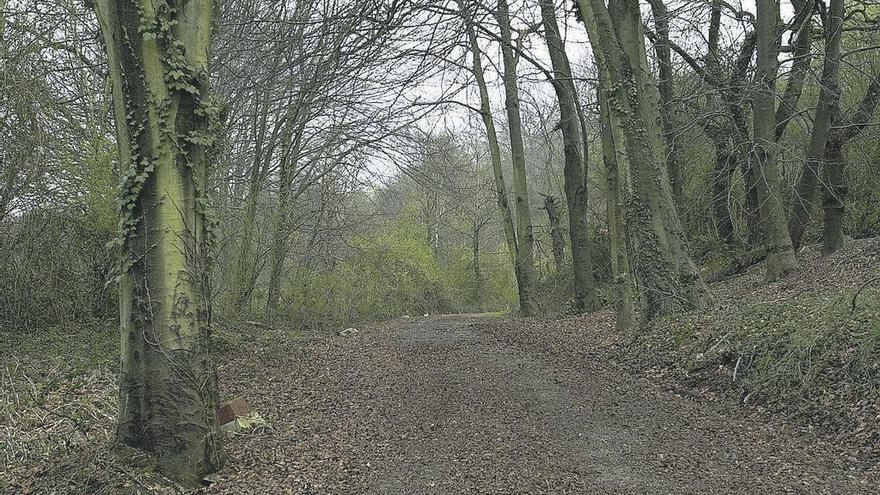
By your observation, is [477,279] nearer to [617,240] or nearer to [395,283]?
[395,283]

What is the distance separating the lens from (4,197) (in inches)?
381

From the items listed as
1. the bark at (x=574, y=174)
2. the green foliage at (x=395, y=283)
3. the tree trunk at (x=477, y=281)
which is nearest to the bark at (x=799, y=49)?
the bark at (x=574, y=174)

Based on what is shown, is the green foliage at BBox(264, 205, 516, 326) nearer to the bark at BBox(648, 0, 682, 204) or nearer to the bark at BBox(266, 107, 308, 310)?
the bark at BBox(266, 107, 308, 310)

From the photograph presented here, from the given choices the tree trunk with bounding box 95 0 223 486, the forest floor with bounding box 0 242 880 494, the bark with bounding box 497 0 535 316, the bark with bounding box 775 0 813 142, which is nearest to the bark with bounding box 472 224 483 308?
the bark with bounding box 497 0 535 316

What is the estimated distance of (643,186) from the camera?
9625 mm

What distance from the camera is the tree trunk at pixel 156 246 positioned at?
17.3ft

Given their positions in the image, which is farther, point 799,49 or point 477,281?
point 477,281

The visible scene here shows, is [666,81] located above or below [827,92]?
above

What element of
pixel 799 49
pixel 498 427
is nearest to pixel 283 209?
pixel 799 49

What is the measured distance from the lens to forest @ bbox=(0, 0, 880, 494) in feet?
17.3

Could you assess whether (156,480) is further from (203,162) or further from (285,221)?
(285,221)

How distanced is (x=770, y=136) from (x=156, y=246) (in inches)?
424

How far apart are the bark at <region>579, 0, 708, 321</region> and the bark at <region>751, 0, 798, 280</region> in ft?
10.4

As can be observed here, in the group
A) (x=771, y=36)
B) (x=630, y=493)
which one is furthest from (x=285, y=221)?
(x=630, y=493)
